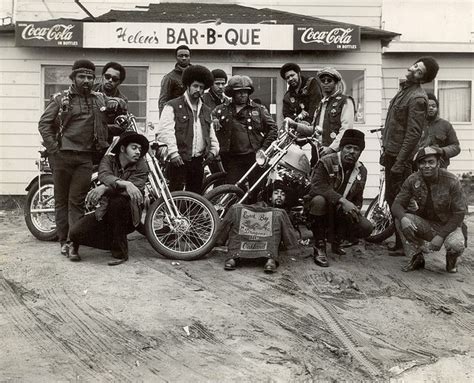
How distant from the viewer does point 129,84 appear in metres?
9.68

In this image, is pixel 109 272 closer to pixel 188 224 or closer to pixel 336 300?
pixel 188 224

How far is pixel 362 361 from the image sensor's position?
367 cm

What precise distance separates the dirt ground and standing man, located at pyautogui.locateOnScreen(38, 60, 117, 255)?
1.77ft

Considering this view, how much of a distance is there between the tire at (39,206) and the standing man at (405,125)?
12.2ft

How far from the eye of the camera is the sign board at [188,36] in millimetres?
9031

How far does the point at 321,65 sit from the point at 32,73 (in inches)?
189

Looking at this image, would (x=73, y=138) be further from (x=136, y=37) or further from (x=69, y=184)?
(x=136, y=37)

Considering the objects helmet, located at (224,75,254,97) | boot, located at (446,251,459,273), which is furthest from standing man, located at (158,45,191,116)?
boot, located at (446,251,459,273)

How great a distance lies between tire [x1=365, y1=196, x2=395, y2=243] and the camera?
6.55 meters

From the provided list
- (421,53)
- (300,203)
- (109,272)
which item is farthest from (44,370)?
(421,53)

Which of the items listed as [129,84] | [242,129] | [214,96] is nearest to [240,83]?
[242,129]

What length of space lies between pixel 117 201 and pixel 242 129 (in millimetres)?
1701

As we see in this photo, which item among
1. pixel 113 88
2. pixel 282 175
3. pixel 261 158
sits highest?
pixel 113 88

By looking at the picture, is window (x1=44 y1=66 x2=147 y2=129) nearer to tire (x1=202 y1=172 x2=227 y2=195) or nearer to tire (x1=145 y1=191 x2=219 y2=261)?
tire (x1=202 y1=172 x2=227 y2=195)
